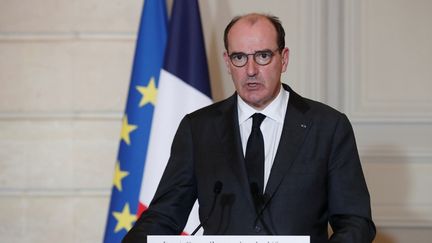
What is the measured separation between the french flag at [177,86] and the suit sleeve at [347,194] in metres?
1.52

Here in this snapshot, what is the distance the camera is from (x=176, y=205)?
2.57 m

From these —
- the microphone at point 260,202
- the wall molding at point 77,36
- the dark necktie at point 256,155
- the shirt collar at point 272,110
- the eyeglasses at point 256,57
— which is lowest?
the microphone at point 260,202

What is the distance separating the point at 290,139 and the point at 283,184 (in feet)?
0.53

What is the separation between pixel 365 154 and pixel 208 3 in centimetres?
123

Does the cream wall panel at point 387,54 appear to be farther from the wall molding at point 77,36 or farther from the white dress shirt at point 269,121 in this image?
the white dress shirt at point 269,121

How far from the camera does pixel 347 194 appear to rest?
8.00 ft

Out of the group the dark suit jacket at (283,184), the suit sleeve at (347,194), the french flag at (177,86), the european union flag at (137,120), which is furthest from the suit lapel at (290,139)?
the european union flag at (137,120)

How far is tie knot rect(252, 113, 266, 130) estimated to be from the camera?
2.63 meters

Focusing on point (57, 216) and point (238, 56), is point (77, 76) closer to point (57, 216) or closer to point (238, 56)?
point (57, 216)

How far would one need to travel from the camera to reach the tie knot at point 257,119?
8.62 ft

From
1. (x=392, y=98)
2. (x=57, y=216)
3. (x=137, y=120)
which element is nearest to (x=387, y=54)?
(x=392, y=98)

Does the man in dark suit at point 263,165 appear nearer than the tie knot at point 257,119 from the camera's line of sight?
Yes

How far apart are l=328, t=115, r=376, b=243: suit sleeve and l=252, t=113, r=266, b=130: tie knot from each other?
25cm

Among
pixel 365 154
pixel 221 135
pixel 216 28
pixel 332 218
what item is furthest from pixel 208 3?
pixel 332 218
